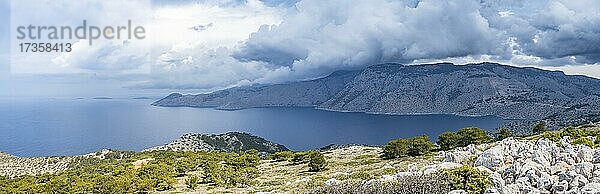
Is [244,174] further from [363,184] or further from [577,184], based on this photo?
[577,184]

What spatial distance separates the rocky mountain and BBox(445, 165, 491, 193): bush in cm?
13495

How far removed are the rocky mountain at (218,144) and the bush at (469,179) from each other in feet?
443

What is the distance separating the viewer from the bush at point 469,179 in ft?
65.0

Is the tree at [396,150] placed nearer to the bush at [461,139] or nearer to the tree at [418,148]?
the tree at [418,148]

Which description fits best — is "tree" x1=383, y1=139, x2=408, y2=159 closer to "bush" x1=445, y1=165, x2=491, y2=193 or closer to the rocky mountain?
"bush" x1=445, y1=165, x2=491, y2=193

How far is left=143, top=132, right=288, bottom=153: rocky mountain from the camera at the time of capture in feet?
508

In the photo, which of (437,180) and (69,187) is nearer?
(437,180)

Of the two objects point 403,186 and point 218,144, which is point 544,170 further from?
point 218,144

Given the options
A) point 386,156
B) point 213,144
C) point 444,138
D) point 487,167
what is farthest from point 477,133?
point 213,144

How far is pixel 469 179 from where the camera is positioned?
20469 millimetres

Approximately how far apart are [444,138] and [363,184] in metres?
44.2

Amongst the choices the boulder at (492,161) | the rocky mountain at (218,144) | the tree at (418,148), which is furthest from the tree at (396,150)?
the rocky mountain at (218,144)

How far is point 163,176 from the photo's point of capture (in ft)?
169

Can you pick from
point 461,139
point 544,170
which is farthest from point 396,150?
point 544,170
